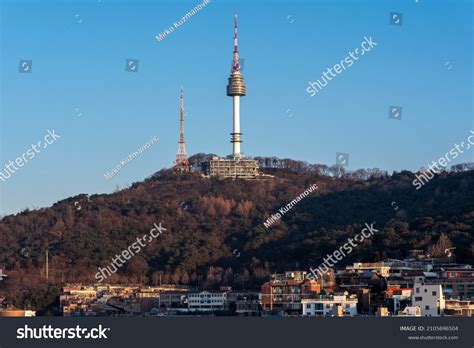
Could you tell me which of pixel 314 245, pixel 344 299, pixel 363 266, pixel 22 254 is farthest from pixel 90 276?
pixel 344 299

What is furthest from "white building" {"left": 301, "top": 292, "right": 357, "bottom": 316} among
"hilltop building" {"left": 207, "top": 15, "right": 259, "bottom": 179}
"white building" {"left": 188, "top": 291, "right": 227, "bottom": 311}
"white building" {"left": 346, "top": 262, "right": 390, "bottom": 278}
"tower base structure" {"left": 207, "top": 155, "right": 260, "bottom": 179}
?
"tower base structure" {"left": 207, "top": 155, "right": 260, "bottom": 179}

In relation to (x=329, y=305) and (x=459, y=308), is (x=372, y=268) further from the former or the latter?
(x=459, y=308)

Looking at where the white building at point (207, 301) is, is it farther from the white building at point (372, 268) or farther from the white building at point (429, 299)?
the white building at point (429, 299)

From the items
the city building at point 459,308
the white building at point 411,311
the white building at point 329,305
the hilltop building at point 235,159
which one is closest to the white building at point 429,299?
the city building at point 459,308

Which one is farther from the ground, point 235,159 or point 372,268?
point 235,159

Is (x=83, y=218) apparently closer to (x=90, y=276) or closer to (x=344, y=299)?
(x=90, y=276)

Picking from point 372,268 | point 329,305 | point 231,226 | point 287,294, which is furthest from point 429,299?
point 231,226
